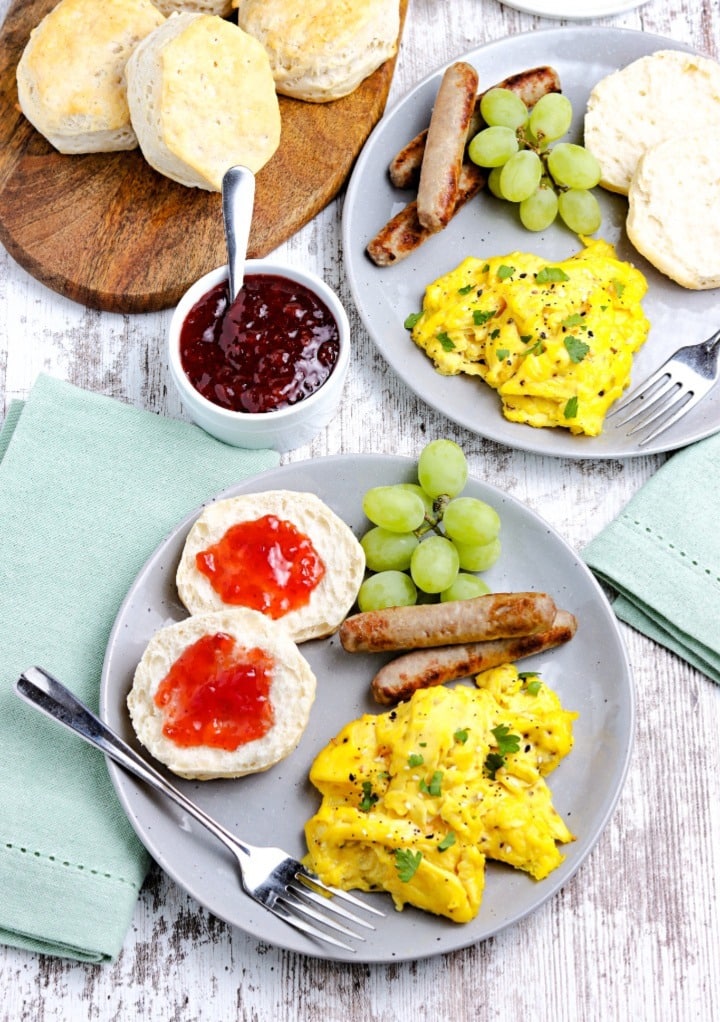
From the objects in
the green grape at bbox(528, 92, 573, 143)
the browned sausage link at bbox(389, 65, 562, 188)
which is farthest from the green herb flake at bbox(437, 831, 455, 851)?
the green grape at bbox(528, 92, 573, 143)

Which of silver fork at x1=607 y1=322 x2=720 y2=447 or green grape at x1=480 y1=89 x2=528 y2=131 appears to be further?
green grape at x1=480 y1=89 x2=528 y2=131

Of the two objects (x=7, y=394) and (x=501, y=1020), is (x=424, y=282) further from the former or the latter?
(x=501, y=1020)

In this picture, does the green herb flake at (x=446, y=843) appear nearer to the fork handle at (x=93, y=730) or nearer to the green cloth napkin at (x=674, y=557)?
the fork handle at (x=93, y=730)

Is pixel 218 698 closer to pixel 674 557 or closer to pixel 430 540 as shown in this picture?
pixel 430 540

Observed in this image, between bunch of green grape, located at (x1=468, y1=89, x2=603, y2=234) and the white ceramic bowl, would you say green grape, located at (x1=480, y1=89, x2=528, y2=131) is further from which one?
the white ceramic bowl

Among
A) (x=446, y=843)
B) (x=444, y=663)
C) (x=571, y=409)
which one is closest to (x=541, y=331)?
(x=571, y=409)

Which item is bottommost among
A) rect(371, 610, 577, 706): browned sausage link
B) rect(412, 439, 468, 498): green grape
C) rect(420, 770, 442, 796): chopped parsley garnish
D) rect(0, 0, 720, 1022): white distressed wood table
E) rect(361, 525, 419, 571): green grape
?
rect(0, 0, 720, 1022): white distressed wood table

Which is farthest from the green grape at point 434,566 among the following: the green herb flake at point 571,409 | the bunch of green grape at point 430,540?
the green herb flake at point 571,409
